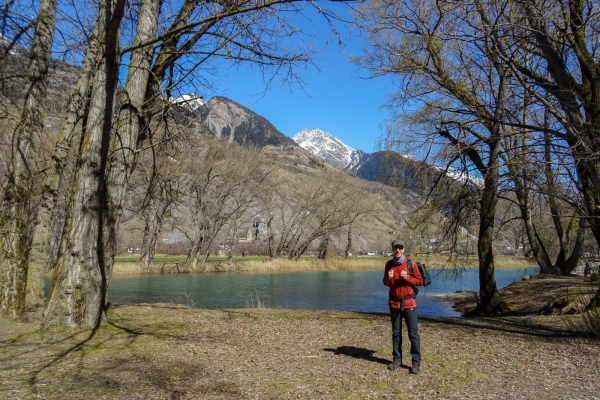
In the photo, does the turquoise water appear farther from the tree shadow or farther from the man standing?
the man standing

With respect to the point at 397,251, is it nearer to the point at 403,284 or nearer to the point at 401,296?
the point at 403,284

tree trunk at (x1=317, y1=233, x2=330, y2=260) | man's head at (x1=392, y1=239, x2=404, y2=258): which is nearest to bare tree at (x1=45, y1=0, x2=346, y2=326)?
man's head at (x1=392, y1=239, x2=404, y2=258)

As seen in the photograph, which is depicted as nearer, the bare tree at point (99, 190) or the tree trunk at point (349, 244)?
the bare tree at point (99, 190)

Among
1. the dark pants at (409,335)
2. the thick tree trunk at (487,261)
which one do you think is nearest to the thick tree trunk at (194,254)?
the thick tree trunk at (487,261)

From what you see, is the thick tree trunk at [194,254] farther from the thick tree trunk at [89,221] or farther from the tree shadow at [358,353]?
the tree shadow at [358,353]

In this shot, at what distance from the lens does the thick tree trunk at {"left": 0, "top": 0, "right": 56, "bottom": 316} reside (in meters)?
7.02

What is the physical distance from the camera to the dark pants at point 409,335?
16.1 ft

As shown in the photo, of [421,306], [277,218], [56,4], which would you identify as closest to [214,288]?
[421,306]

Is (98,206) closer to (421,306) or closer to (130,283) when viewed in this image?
(421,306)

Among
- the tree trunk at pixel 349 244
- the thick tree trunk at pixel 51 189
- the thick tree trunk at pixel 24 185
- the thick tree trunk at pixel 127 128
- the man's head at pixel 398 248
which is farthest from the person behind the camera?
the tree trunk at pixel 349 244

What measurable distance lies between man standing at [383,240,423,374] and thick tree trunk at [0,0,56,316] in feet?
18.9

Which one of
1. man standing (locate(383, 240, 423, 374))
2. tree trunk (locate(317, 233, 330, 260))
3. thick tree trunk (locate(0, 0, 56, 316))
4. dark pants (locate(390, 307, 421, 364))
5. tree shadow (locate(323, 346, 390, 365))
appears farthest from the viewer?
tree trunk (locate(317, 233, 330, 260))

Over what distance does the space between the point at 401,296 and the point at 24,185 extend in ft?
20.8

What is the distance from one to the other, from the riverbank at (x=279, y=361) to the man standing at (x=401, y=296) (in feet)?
0.93
